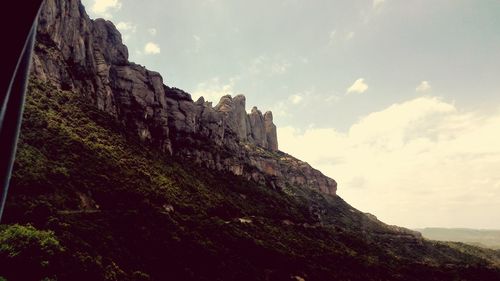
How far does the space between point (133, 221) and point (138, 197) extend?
10.1m

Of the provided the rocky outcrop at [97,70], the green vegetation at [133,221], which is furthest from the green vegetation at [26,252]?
the rocky outcrop at [97,70]

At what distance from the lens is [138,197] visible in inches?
2074

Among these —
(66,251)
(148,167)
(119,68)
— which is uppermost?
(119,68)

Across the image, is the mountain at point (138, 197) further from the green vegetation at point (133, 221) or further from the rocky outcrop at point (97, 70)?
the rocky outcrop at point (97, 70)

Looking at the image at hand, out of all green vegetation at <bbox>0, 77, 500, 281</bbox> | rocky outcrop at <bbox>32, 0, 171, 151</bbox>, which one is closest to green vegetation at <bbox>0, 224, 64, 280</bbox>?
green vegetation at <bbox>0, 77, 500, 281</bbox>

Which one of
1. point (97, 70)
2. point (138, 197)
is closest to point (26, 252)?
point (138, 197)

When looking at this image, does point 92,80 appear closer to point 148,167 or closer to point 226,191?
point 148,167

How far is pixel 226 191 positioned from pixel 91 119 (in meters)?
35.0

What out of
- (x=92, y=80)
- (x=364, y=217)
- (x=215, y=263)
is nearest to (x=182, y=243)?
(x=215, y=263)

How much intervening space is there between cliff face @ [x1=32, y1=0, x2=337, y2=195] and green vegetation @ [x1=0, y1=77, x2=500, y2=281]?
7.66 meters

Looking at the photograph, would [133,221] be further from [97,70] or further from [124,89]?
[124,89]

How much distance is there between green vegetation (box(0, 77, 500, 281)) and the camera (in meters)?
28.3

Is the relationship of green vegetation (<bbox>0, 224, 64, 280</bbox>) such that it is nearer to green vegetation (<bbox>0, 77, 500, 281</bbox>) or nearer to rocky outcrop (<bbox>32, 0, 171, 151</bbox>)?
green vegetation (<bbox>0, 77, 500, 281</bbox>)

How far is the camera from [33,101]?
204ft
